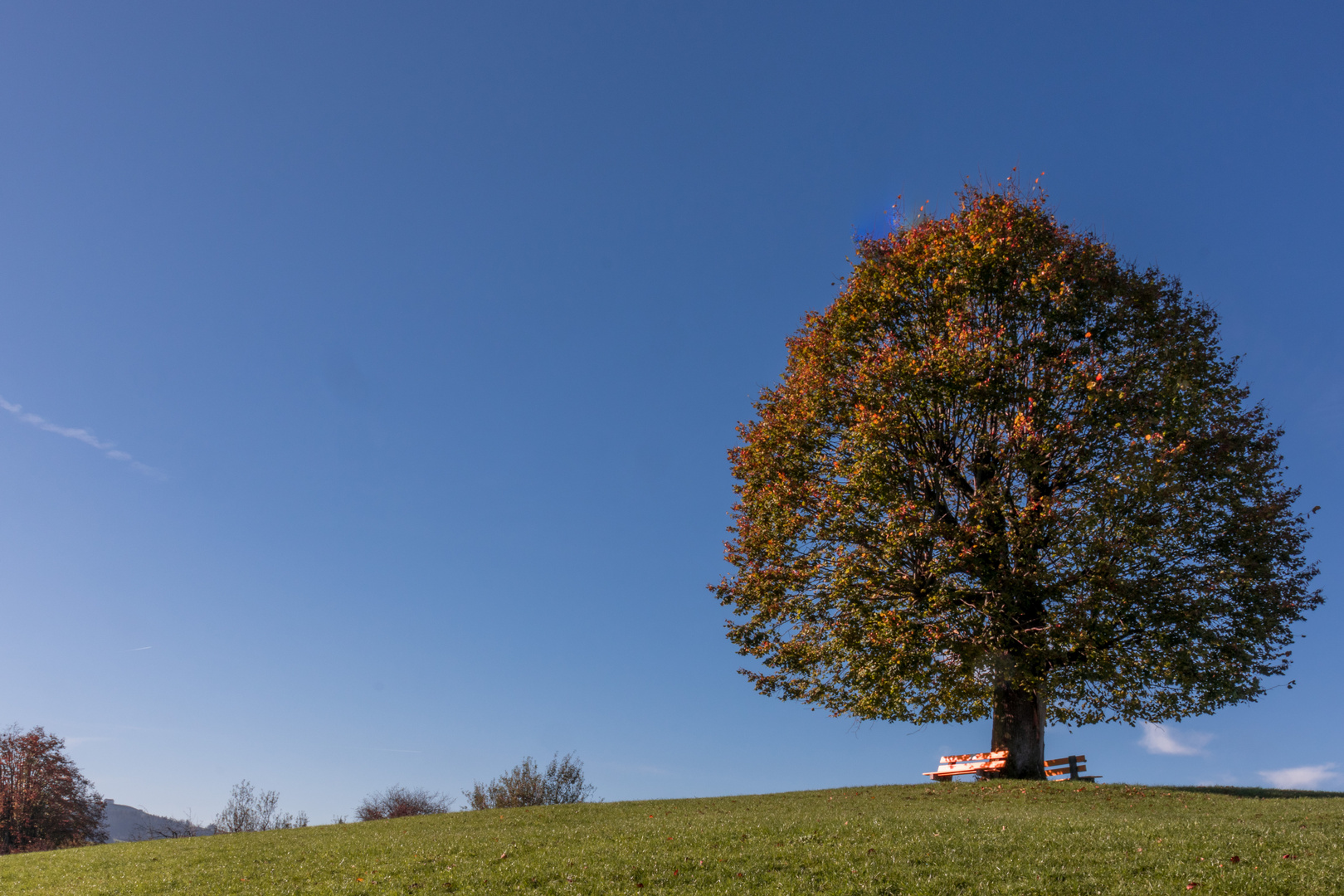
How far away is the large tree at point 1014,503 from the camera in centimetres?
2461

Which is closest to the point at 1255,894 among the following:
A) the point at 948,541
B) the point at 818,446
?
the point at 948,541

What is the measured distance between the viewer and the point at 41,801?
5384 cm

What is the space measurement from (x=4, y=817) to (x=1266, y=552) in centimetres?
7108

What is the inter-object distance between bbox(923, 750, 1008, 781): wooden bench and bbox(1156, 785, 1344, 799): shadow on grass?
5.22 meters

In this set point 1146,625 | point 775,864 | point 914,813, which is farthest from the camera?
point 1146,625

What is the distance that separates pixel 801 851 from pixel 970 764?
16106mm

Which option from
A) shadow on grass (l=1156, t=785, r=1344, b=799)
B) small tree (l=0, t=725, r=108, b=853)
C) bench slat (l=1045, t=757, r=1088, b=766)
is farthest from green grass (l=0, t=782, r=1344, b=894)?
small tree (l=0, t=725, r=108, b=853)

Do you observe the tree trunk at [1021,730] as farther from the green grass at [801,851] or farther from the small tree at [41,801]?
the small tree at [41,801]

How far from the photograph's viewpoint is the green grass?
45.3 ft

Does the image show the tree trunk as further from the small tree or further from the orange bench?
the small tree

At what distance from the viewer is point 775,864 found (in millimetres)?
15078

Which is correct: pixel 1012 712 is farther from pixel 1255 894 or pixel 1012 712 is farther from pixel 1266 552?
pixel 1255 894

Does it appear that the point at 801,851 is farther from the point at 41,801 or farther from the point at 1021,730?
the point at 41,801

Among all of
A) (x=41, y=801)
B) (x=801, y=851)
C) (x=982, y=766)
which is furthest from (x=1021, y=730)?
(x=41, y=801)
